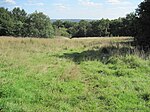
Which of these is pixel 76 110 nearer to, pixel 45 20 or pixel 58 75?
pixel 58 75

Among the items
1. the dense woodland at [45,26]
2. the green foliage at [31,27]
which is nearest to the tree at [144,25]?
the dense woodland at [45,26]

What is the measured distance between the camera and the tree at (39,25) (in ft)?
207

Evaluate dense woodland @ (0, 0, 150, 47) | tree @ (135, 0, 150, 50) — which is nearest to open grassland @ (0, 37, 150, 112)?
tree @ (135, 0, 150, 50)

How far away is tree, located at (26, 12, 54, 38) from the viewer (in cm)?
6312

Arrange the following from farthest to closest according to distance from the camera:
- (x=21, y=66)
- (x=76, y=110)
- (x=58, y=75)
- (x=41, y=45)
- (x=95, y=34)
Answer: (x=95, y=34) → (x=41, y=45) → (x=21, y=66) → (x=58, y=75) → (x=76, y=110)

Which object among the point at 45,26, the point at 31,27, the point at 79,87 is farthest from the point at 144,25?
the point at 31,27

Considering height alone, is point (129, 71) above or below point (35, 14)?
below

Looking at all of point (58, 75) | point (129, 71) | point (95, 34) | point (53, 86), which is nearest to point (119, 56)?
point (129, 71)

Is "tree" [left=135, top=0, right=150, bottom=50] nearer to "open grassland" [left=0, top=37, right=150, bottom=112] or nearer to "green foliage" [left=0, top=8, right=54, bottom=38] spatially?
"open grassland" [left=0, top=37, right=150, bottom=112]

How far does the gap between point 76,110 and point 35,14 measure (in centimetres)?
5849

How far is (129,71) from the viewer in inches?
442

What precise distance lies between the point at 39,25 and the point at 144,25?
47315mm

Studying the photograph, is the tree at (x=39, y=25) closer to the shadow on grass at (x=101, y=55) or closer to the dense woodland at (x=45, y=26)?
the dense woodland at (x=45, y=26)

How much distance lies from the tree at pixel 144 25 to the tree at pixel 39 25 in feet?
150
